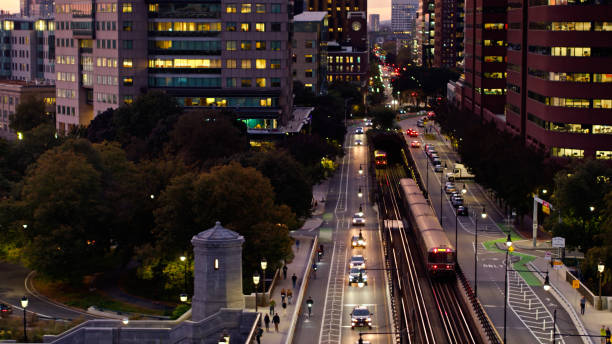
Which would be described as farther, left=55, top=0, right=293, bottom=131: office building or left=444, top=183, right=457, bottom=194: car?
left=55, top=0, right=293, bottom=131: office building

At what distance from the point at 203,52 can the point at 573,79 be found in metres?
82.5

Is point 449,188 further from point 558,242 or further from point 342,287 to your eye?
point 342,287

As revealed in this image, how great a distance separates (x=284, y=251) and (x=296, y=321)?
10812 mm

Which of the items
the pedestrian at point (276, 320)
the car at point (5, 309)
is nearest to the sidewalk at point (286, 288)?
the pedestrian at point (276, 320)

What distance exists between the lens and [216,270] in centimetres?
8062

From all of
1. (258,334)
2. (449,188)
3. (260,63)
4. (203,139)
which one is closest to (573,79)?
(449,188)

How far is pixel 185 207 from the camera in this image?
94812 mm

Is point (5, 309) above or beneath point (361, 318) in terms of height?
beneath

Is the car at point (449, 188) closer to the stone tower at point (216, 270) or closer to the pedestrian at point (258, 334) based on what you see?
the stone tower at point (216, 270)

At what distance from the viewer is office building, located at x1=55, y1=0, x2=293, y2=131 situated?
193 m

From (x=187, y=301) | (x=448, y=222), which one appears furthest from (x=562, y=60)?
(x=187, y=301)

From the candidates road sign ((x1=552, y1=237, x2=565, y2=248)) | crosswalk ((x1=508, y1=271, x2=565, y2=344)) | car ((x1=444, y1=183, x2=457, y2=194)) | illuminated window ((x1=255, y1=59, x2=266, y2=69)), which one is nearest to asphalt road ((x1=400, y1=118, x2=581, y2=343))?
crosswalk ((x1=508, y1=271, x2=565, y2=344))

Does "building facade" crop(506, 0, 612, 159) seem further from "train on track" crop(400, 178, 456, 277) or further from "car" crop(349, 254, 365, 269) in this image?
"car" crop(349, 254, 365, 269)

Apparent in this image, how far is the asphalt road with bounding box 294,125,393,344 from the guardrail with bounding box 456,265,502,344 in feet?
24.3
